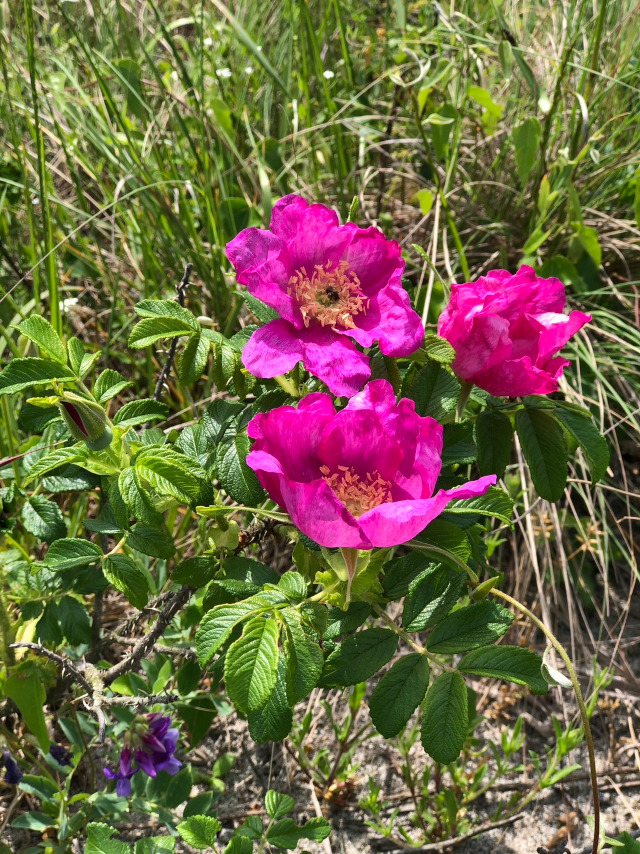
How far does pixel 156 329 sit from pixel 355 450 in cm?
30

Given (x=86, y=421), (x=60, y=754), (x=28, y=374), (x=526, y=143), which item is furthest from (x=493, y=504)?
(x=526, y=143)

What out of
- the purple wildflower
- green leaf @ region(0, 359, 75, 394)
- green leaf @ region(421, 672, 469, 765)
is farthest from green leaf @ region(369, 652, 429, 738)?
the purple wildflower

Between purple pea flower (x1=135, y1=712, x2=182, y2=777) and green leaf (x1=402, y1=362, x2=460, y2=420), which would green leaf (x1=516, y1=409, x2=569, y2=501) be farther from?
purple pea flower (x1=135, y1=712, x2=182, y2=777)

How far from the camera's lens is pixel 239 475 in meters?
0.92

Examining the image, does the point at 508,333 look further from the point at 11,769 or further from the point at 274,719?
the point at 11,769

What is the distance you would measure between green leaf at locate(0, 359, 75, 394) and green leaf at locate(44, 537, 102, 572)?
0.20 metres

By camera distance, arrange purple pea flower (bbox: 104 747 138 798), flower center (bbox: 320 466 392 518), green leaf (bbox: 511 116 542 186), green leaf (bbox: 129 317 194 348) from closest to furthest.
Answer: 1. flower center (bbox: 320 466 392 518)
2. green leaf (bbox: 129 317 194 348)
3. purple pea flower (bbox: 104 747 138 798)
4. green leaf (bbox: 511 116 542 186)

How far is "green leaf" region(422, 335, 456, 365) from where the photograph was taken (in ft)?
2.89

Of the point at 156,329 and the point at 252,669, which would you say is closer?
the point at 252,669

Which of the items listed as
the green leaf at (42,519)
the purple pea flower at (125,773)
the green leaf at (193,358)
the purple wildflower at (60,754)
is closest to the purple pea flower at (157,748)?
the purple pea flower at (125,773)

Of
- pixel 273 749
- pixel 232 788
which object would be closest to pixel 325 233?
pixel 273 749

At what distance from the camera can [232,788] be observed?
1.48m

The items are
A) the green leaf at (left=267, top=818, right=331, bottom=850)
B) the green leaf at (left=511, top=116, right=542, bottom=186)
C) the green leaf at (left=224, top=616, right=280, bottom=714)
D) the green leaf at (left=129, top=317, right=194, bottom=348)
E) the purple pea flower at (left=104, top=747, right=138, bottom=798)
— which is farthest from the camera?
the green leaf at (left=511, top=116, right=542, bottom=186)

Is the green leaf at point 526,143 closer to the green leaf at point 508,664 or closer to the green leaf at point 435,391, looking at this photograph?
the green leaf at point 435,391
